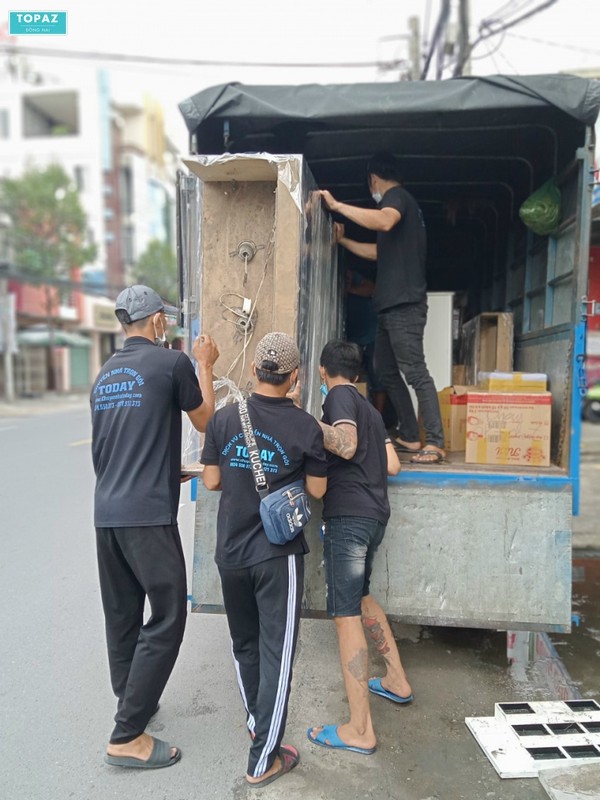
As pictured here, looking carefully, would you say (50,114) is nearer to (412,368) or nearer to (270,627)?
(412,368)

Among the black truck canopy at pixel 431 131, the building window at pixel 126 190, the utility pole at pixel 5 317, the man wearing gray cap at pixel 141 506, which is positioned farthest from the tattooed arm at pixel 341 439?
the building window at pixel 126 190

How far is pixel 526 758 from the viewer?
2645mm

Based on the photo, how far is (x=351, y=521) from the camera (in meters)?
2.74

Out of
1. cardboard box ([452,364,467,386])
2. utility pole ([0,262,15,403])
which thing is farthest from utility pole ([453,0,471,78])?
utility pole ([0,262,15,403])

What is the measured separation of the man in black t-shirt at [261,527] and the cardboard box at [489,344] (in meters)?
2.81

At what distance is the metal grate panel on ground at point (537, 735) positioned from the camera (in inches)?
103

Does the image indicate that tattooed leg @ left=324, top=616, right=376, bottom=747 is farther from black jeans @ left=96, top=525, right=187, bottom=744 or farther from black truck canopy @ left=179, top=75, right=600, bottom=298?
black truck canopy @ left=179, top=75, right=600, bottom=298

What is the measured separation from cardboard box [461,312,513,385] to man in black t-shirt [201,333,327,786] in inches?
111

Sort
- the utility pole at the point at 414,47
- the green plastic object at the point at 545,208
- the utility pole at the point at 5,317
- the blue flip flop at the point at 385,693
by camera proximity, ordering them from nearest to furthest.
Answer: the blue flip flop at the point at 385,693 < the green plastic object at the point at 545,208 < the utility pole at the point at 414,47 < the utility pole at the point at 5,317

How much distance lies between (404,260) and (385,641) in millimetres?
2211

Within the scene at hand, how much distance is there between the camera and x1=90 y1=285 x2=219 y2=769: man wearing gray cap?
2551mm

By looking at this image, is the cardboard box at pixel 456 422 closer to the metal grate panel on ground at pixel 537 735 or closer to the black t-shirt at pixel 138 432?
the metal grate panel on ground at pixel 537 735

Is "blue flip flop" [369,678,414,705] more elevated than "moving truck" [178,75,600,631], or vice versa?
"moving truck" [178,75,600,631]

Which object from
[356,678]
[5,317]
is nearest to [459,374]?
[356,678]
